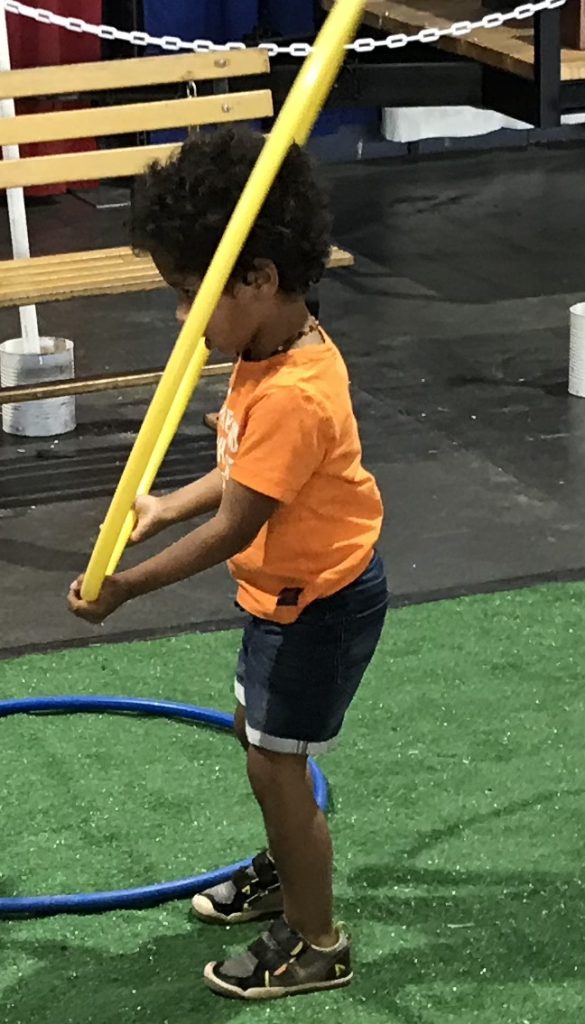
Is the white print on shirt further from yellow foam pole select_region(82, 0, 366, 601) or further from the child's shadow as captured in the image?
the child's shadow

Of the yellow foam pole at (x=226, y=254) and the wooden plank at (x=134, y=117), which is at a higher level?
the yellow foam pole at (x=226, y=254)

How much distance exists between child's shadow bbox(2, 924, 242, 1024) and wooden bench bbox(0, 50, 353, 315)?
2256 mm

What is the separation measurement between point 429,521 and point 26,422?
134 centimetres

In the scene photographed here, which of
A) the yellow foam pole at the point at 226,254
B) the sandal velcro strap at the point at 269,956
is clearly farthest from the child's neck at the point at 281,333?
the sandal velcro strap at the point at 269,956

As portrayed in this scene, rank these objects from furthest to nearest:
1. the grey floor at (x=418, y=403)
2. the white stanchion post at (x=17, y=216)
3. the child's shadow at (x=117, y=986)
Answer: the white stanchion post at (x=17, y=216)
the grey floor at (x=418, y=403)
the child's shadow at (x=117, y=986)

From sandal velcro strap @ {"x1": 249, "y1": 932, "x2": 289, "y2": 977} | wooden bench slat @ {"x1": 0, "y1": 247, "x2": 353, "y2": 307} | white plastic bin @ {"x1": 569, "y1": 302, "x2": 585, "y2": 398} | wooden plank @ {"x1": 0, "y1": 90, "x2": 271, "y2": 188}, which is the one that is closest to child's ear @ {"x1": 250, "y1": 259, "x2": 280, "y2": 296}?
sandal velcro strap @ {"x1": 249, "y1": 932, "x2": 289, "y2": 977}

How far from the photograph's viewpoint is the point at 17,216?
462 centimetres

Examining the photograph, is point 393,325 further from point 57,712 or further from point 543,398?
point 57,712

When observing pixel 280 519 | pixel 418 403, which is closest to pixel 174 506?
pixel 280 519

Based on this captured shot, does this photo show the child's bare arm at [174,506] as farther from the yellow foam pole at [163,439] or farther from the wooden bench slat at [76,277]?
the wooden bench slat at [76,277]

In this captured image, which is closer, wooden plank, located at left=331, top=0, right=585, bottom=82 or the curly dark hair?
the curly dark hair

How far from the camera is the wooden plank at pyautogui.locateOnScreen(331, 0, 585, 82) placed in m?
5.08

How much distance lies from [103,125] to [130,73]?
178 millimetres

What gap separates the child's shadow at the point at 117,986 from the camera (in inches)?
90.8
